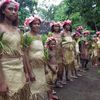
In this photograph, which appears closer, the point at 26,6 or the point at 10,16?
the point at 10,16

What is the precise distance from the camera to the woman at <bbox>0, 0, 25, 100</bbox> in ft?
11.9

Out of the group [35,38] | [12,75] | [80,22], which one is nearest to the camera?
[12,75]

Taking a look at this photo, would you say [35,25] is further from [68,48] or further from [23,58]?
[68,48]

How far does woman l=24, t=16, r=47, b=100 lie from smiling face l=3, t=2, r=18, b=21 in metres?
0.98

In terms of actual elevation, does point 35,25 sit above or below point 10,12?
below

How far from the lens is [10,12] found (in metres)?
3.79

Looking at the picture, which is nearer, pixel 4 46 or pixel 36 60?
pixel 4 46

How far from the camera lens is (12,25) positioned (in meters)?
3.88

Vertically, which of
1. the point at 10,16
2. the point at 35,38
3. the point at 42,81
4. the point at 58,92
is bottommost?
the point at 58,92

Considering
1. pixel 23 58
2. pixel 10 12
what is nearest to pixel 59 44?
pixel 23 58

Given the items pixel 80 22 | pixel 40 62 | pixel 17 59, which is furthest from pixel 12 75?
pixel 80 22

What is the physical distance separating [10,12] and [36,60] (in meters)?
1.31

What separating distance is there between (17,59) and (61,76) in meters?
4.94

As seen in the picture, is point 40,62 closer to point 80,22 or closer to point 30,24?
point 30,24
